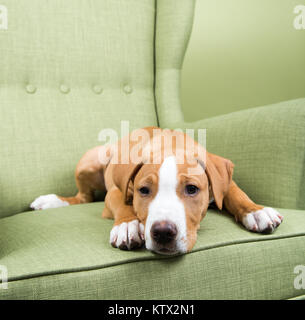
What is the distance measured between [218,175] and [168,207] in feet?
0.80

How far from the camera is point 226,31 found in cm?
292

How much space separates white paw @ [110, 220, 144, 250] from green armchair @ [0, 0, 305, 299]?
0.02 metres

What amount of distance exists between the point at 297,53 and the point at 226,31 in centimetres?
61

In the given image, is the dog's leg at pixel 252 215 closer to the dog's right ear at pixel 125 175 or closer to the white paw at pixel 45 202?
the dog's right ear at pixel 125 175

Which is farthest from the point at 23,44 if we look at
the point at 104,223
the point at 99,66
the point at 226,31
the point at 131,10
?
the point at 226,31

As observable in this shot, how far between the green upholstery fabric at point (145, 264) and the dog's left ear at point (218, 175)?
83 millimetres

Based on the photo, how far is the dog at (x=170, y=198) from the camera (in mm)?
864

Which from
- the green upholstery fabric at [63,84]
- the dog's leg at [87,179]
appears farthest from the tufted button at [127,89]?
the dog's leg at [87,179]

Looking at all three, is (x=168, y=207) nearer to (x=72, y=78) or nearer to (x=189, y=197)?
(x=189, y=197)

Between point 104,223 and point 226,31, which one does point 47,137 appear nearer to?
point 104,223

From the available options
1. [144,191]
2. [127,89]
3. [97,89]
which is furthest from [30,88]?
[144,191]

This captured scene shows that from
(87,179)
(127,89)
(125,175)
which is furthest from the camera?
(127,89)

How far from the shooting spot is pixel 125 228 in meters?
0.91

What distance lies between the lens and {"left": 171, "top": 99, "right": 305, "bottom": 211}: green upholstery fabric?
1.16m
